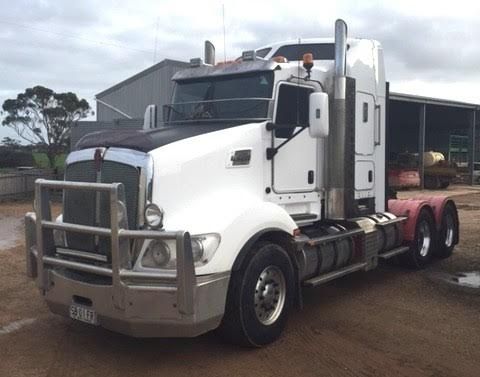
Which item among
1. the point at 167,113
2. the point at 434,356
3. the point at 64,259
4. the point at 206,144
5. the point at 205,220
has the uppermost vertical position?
the point at 167,113

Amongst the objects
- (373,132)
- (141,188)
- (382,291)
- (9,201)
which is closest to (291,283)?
(141,188)

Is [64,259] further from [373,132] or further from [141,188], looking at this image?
[373,132]

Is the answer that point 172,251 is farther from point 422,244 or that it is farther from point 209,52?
point 422,244

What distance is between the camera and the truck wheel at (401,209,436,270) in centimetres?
951

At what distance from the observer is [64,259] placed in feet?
18.5

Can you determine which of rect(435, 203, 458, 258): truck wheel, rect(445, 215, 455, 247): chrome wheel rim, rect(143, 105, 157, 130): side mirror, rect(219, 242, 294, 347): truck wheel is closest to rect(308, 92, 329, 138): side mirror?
rect(219, 242, 294, 347): truck wheel

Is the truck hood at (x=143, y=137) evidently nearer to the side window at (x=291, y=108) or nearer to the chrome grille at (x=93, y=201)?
the chrome grille at (x=93, y=201)

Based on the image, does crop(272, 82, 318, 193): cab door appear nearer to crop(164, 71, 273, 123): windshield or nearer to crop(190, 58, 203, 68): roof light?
crop(164, 71, 273, 123): windshield

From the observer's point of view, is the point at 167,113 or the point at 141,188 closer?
the point at 141,188

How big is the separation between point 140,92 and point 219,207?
76.0 feet

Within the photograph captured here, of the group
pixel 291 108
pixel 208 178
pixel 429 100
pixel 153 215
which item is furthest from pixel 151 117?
pixel 429 100

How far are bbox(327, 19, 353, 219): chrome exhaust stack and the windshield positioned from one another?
1.15m

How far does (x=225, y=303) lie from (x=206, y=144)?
5.09 ft

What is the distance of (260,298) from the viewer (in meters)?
5.81
